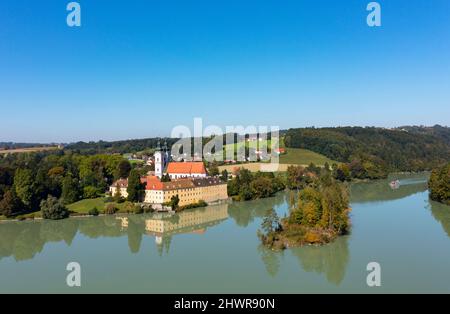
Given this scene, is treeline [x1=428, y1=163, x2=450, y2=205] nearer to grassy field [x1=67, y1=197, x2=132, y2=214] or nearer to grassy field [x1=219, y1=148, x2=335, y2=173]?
grassy field [x1=219, y1=148, x2=335, y2=173]

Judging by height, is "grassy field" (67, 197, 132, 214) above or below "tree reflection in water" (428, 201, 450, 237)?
above

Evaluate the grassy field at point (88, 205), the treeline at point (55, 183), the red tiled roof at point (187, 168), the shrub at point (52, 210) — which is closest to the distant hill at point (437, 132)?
the red tiled roof at point (187, 168)

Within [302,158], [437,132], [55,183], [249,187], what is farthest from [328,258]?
[437,132]

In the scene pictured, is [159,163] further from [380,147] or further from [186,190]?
[380,147]

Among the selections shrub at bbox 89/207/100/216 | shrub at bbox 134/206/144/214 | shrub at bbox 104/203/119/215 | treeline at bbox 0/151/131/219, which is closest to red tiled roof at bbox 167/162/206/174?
treeline at bbox 0/151/131/219

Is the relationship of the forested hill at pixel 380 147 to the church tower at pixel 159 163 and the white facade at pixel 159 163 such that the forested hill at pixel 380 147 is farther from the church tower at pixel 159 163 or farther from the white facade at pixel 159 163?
the white facade at pixel 159 163

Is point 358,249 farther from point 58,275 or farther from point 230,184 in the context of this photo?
point 230,184
